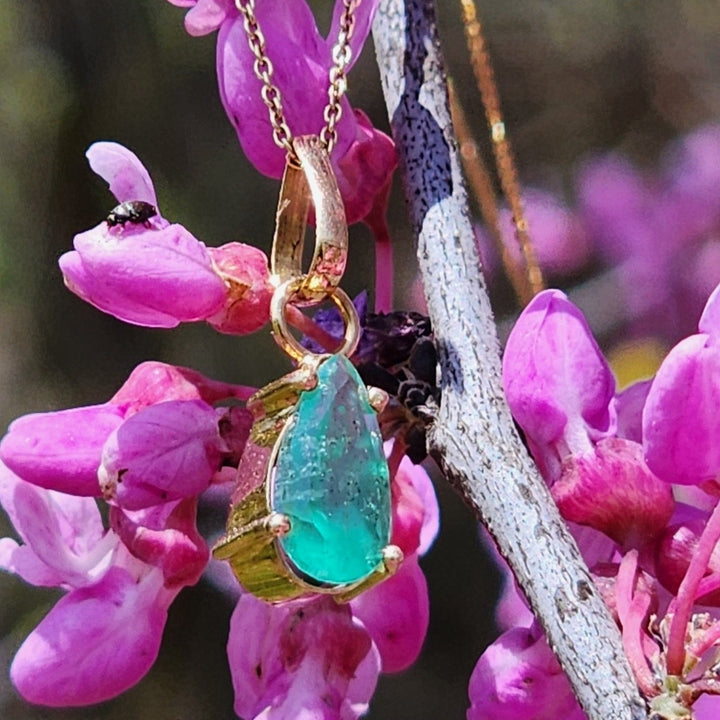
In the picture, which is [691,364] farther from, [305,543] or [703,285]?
[703,285]

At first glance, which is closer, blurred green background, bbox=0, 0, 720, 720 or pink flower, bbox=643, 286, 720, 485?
pink flower, bbox=643, 286, 720, 485

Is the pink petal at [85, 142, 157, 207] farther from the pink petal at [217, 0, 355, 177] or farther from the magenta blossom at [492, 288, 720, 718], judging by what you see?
the magenta blossom at [492, 288, 720, 718]

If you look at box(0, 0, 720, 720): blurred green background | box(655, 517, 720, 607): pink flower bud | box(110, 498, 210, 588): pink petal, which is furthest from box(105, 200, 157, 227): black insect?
box(0, 0, 720, 720): blurred green background

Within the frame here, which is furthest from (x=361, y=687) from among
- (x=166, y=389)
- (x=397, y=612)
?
(x=166, y=389)

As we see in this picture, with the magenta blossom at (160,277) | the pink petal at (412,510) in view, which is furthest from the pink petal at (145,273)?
the pink petal at (412,510)

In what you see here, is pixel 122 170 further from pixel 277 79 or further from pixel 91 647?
pixel 91 647
